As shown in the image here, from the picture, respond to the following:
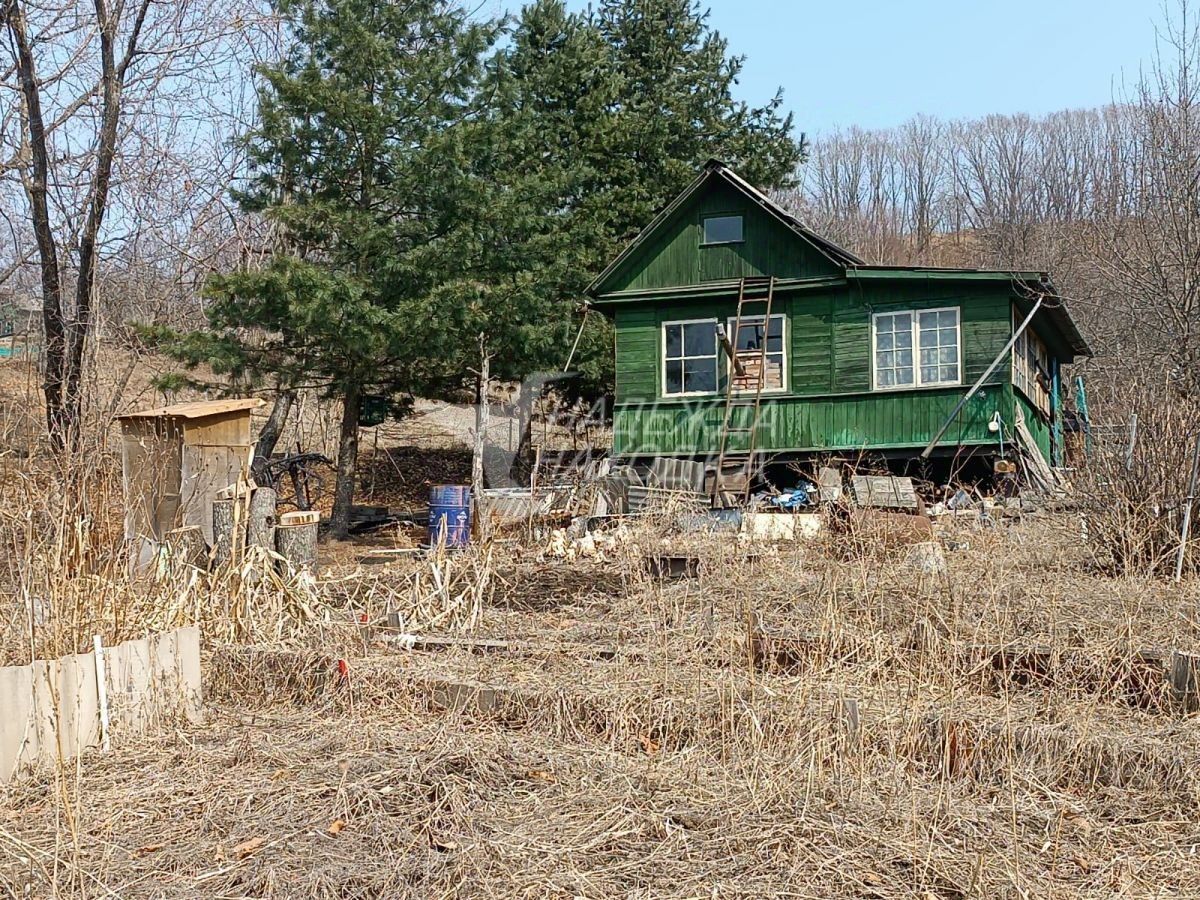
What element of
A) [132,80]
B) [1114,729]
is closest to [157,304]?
[132,80]

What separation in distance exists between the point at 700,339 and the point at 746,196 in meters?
2.55

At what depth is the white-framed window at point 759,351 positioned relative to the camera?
57.0ft

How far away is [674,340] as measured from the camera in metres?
18.2

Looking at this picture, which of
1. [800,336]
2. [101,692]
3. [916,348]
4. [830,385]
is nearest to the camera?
Answer: [101,692]

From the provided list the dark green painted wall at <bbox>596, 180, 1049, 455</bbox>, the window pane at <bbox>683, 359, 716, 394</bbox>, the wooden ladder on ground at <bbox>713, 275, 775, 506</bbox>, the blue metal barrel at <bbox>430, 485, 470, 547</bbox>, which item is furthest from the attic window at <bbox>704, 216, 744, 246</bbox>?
the blue metal barrel at <bbox>430, 485, 470, 547</bbox>

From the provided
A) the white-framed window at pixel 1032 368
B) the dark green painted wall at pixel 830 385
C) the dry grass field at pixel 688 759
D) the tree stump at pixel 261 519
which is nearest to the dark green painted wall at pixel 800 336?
the dark green painted wall at pixel 830 385

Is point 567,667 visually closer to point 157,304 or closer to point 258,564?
point 258,564

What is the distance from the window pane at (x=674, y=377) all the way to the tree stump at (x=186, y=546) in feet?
32.9

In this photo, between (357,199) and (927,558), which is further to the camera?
(357,199)

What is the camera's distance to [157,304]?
1684cm

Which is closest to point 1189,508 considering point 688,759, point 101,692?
point 688,759

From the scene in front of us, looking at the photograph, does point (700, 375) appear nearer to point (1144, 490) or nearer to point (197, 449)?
point (197, 449)

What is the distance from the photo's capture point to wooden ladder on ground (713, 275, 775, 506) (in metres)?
17.1

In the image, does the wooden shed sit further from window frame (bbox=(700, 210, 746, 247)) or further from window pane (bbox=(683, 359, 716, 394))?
window frame (bbox=(700, 210, 746, 247))
